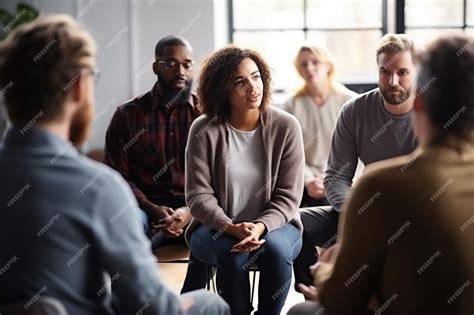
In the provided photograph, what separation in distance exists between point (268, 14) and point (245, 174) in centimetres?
255

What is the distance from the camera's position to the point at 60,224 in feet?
5.09

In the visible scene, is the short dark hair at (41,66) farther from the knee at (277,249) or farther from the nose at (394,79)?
the nose at (394,79)

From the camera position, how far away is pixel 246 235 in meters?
2.91

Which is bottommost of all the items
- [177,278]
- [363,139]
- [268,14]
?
[177,278]

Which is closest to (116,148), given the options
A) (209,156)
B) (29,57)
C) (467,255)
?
(209,156)

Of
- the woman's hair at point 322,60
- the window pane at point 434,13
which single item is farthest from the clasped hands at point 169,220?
the window pane at point 434,13

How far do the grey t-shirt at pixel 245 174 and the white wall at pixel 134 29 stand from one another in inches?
81.9

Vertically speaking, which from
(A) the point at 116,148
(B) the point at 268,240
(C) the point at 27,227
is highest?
(C) the point at 27,227

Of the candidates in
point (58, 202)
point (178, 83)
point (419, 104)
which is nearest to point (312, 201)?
point (178, 83)

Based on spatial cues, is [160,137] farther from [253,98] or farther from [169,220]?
[253,98]

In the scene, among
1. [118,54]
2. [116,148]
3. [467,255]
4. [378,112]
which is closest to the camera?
[467,255]

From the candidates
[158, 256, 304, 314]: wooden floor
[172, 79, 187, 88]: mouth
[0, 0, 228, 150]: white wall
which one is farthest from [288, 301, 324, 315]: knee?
[0, 0, 228, 150]: white wall

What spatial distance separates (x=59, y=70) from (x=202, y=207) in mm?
1494

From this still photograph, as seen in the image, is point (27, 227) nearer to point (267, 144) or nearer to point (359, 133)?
point (267, 144)
